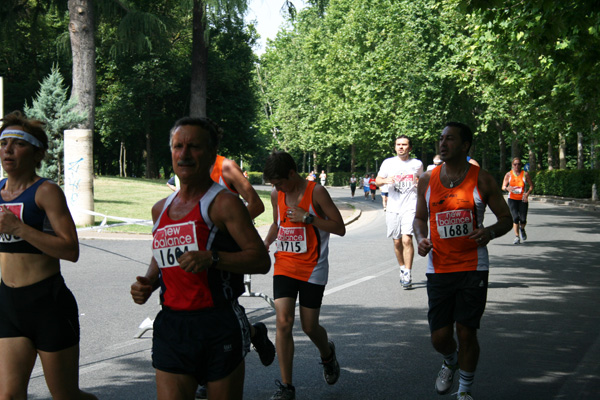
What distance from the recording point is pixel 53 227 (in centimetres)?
374

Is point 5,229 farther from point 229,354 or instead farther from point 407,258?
point 407,258

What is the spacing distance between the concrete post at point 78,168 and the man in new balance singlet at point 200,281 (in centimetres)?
1630

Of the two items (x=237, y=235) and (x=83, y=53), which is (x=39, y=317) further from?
(x=83, y=53)

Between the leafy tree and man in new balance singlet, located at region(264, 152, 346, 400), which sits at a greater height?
the leafy tree

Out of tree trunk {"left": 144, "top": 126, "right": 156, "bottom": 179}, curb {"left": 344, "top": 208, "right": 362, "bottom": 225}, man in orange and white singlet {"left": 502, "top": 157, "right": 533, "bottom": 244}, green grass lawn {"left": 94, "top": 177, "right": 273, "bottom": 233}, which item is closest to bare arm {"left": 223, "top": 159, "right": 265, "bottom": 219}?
man in orange and white singlet {"left": 502, "top": 157, "right": 533, "bottom": 244}

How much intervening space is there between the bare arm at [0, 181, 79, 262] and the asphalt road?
1.75 m

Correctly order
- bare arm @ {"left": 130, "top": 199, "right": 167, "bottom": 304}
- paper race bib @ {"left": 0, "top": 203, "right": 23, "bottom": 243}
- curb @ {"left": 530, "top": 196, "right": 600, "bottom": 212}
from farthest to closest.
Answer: curb @ {"left": 530, "top": 196, "right": 600, "bottom": 212}
paper race bib @ {"left": 0, "top": 203, "right": 23, "bottom": 243}
bare arm @ {"left": 130, "top": 199, "right": 167, "bottom": 304}

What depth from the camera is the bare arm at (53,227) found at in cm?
361

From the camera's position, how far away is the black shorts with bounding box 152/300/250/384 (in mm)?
3195

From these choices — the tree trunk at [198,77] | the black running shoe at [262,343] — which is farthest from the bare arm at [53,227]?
the tree trunk at [198,77]

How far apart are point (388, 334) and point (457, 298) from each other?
2.29 m

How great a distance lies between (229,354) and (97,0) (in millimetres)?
25621

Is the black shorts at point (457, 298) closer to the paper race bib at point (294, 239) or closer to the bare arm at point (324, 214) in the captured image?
the bare arm at point (324, 214)

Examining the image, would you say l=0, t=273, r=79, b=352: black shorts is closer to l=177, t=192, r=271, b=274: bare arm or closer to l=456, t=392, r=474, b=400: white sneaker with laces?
l=177, t=192, r=271, b=274: bare arm
